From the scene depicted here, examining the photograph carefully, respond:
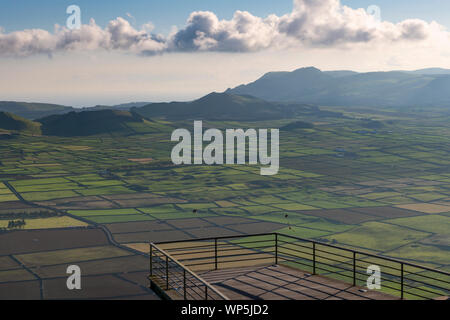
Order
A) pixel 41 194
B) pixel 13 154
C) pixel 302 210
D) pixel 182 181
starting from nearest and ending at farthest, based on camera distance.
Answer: pixel 302 210 → pixel 41 194 → pixel 182 181 → pixel 13 154

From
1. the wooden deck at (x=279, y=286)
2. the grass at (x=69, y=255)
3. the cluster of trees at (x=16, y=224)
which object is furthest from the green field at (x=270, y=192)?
the wooden deck at (x=279, y=286)

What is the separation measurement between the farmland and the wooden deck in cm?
3102

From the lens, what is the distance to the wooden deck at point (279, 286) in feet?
52.0

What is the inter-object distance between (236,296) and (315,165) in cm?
12741

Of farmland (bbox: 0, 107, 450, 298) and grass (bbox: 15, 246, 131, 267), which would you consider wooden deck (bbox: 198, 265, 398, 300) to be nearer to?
farmland (bbox: 0, 107, 450, 298)

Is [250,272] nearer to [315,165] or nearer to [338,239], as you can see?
[338,239]

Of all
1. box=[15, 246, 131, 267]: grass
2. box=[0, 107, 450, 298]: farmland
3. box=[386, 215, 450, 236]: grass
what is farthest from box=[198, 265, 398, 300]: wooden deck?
box=[386, 215, 450, 236]: grass

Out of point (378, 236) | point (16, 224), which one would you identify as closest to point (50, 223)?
point (16, 224)

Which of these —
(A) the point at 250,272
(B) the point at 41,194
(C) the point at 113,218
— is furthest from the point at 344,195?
(A) the point at 250,272

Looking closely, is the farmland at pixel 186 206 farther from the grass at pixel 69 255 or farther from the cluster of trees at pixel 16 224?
the cluster of trees at pixel 16 224

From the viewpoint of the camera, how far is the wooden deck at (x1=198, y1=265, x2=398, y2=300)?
1585cm

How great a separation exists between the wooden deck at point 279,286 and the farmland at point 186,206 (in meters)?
31.0

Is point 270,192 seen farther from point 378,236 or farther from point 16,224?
point 16,224

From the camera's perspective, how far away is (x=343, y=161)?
484 ft
